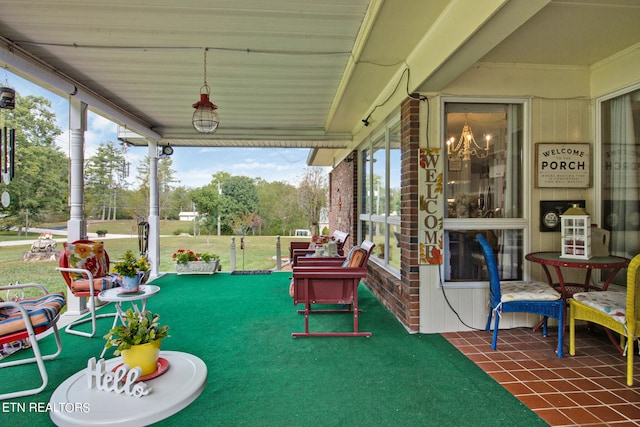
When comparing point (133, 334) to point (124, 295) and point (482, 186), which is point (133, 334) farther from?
point (482, 186)

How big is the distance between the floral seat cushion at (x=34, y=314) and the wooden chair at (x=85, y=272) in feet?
2.11

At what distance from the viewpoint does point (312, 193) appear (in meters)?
13.5

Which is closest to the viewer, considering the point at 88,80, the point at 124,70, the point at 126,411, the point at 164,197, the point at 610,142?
the point at 126,411

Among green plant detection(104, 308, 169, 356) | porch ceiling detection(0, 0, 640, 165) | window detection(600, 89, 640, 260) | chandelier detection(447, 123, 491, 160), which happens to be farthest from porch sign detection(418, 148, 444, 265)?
green plant detection(104, 308, 169, 356)

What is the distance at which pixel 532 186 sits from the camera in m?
3.42

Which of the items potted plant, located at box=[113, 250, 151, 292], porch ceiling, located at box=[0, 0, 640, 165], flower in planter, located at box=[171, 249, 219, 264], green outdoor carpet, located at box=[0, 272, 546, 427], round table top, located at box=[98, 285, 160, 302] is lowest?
green outdoor carpet, located at box=[0, 272, 546, 427]

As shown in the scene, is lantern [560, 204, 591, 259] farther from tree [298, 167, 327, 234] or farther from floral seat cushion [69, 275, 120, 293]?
tree [298, 167, 327, 234]

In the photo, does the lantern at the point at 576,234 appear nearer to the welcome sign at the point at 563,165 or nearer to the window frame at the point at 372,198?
the welcome sign at the point at 563,165

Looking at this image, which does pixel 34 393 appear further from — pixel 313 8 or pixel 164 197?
pixel 164 197

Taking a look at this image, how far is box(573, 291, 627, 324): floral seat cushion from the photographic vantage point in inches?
92.6

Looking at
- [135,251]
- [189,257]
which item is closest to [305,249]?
[189,257]

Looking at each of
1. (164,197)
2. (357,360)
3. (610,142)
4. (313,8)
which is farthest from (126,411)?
(164,197)

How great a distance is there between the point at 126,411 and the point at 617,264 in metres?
3.66

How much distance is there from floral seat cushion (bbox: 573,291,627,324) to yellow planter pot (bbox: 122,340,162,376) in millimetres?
3187
